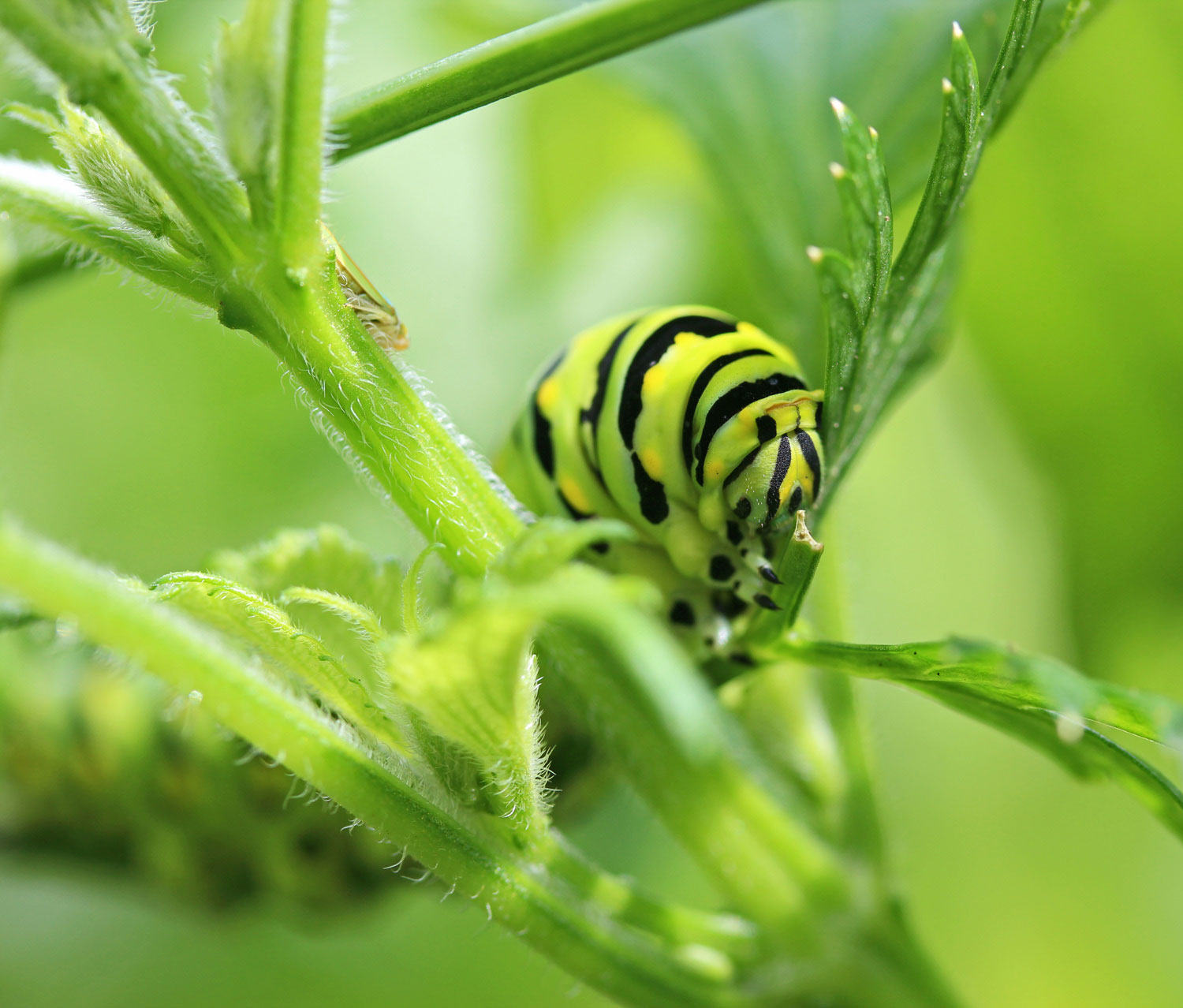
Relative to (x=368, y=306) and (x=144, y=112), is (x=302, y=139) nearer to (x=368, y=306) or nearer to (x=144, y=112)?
(x=144, y=112)

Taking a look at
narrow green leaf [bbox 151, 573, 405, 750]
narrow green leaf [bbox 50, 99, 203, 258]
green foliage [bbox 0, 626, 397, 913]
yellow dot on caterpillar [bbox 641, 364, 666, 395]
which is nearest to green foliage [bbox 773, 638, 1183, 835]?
yellow dot on caterpillar [bbox 641, 364, 666, 395]

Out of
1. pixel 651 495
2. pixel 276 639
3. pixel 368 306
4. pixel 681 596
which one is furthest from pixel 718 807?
pixel 368 306

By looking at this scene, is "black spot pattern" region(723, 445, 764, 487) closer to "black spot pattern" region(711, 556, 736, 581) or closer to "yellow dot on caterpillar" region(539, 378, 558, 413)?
"black spot pattern" region(711, 556, 736, 581)

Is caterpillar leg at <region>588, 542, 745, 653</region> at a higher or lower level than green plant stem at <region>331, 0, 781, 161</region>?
lower

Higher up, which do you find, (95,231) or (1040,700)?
(1040,700)

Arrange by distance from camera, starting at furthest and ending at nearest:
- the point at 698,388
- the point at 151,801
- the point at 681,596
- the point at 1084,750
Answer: the point at 151,801
the point at 681,596
the point at 698,388
the point at 1084,750

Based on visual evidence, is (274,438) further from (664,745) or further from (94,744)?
(664,745)

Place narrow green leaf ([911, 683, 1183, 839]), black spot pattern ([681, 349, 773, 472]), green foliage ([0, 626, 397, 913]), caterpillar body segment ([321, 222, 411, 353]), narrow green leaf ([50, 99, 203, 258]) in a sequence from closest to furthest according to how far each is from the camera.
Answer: narrow green leaf ([50, 99, 203, 258]), narrow green leaf ([911, 683, 1183, 839]), caterpillar body segment ([321, 222, 411, 353]), black spot pattern ([681, 349, 773, 472]), green foliage ([0, 626, 397, 913])

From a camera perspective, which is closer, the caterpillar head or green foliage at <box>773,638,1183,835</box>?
green foliage at <box>773,638,1183,835</box>
